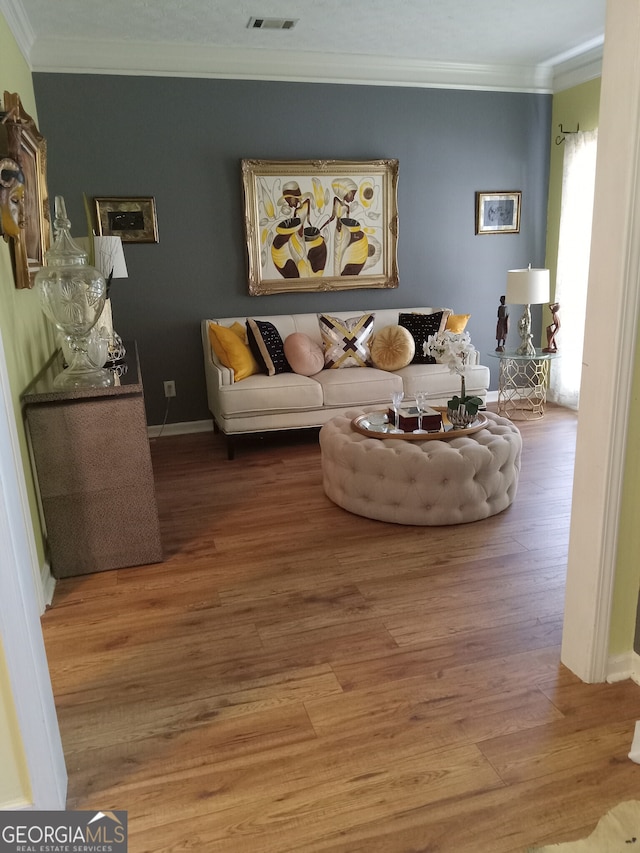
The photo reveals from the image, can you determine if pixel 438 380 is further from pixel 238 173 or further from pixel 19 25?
pixel 19 25

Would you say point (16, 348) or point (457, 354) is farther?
point (457, 354)

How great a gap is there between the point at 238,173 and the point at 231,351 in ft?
4.70

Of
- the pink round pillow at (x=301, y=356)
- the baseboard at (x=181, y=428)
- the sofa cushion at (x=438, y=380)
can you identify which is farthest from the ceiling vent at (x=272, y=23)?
the baseboard at (x=181, y=428)

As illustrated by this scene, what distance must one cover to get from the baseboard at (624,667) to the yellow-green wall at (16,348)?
5.77 feet

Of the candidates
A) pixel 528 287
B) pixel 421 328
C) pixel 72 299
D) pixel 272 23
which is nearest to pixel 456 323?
pixel 421 328

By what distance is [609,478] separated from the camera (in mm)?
1913

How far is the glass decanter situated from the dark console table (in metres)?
0.12

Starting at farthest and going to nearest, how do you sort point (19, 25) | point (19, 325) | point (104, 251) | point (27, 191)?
1. point (104, 251)
2. point (19, 25)
3. point (27, 191)
4. point (19, 325)

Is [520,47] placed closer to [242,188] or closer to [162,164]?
[242,188]

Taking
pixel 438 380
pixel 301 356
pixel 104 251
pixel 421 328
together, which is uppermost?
pixel 104 251

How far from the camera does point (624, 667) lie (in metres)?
2.10

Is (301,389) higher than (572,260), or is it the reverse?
(572,260)

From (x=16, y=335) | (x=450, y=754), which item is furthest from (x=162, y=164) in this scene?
(x=450, y=754)

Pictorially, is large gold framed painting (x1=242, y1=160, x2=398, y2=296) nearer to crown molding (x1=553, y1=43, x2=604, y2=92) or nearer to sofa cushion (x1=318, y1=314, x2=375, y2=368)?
sofa cushion (x1=318, y1=314, x2=375, y2=368)
